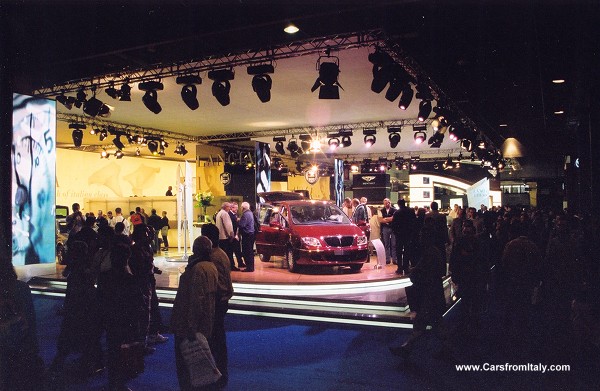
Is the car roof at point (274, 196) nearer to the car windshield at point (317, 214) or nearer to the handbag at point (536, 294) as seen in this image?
the car windshield at point (317, 214)

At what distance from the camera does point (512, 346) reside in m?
7.18

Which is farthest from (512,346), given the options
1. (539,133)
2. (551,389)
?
(539,133)

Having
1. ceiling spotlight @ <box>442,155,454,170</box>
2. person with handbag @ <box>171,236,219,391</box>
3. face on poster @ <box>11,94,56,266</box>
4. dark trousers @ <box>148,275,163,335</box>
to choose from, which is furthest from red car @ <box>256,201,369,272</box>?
ceiling spotlight @ <box>442,155,454,170</box>

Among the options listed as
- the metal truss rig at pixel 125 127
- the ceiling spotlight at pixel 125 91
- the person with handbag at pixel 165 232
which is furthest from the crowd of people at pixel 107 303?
the person with handbag at pixel 165 232

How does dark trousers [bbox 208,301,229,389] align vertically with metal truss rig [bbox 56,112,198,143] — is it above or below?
below

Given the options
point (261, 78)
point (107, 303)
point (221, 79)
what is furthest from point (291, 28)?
point (107, 303)

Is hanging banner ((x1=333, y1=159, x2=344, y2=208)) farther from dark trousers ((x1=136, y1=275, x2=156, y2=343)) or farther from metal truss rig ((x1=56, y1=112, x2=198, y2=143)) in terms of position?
dark trousers ((x1=136, y1=275, x2=156, y2=343))

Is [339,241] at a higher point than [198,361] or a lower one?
higher

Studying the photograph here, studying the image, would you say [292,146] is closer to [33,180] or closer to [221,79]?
[221,79]

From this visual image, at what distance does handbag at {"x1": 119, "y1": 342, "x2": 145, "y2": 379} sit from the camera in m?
5.82

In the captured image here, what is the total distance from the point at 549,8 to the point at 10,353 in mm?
7724

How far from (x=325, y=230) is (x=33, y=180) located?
262 inches

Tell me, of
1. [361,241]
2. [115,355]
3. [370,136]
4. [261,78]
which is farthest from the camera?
[370,136]

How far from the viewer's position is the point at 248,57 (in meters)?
11.5
